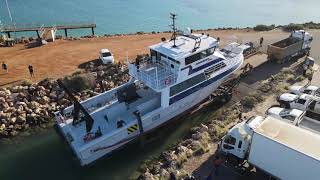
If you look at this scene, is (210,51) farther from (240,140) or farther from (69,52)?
(69,52)

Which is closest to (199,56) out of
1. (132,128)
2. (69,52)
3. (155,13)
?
(132,128)

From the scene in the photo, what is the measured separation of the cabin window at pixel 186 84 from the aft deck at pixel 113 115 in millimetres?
1150

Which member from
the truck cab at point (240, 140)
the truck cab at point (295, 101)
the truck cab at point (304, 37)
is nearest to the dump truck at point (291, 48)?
the truck cab at point (304, 37)

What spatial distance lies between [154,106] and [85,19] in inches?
1436

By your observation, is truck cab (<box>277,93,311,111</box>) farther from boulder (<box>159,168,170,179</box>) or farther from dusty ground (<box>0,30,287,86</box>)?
dusty ground (<box>0,30,287,86</box>)

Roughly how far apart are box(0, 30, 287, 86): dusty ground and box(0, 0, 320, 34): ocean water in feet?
53.4

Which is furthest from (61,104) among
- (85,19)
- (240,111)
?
(85,19)

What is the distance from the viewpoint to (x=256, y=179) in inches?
661

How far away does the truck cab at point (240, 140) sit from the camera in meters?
16.8

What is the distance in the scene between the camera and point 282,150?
14297mm

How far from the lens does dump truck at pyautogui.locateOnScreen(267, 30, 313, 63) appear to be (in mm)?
28844

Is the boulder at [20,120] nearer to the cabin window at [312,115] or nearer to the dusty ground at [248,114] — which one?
the dusty ground at [248,114]

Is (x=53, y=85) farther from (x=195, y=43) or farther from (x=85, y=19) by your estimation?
(x=85, y=19)

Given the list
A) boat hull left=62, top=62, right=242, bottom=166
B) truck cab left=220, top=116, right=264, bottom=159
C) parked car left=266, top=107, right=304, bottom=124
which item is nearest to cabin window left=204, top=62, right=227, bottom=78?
A: boat hull left=62, top=62, right=242, bottom=166
